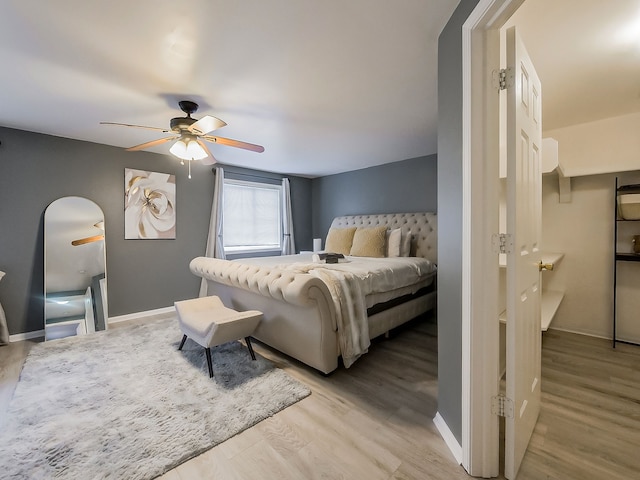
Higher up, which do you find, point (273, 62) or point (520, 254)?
point (273, 62)

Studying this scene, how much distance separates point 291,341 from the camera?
2.41 metres

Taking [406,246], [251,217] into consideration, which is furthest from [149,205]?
[406,246]

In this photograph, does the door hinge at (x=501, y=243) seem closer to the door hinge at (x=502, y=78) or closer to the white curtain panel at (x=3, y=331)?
the door hinge at (x=502, y=78)

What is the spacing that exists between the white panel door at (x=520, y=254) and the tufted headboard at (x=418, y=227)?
7.81 feet

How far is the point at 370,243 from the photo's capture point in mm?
4016

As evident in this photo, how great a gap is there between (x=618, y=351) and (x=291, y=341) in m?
3.09

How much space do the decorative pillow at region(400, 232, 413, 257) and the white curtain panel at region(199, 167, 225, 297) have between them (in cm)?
285

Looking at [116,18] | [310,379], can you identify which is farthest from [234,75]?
[310,379]

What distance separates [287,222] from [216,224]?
1447mm

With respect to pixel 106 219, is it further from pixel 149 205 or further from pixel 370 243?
pixel 370 243

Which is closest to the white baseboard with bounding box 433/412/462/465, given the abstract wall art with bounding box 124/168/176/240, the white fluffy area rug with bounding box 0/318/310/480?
the white fluffy area rug with bounding box 0/318/310/480

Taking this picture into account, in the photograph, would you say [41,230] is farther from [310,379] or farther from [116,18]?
[310,379]

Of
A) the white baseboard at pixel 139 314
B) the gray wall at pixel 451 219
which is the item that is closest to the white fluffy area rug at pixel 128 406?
the white baseboard at pixel 139 314

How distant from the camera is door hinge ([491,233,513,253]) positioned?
1.23 meters
